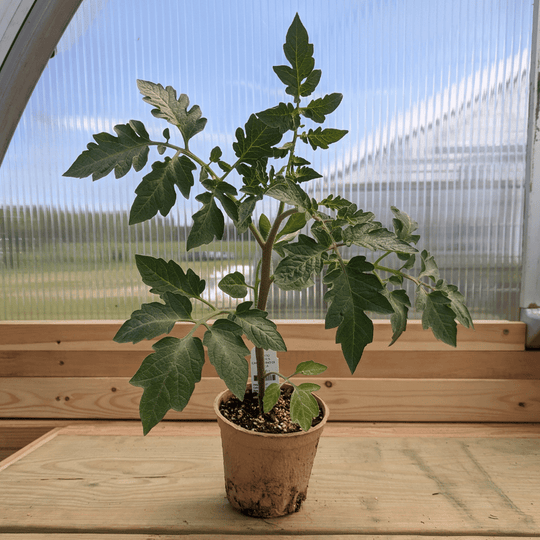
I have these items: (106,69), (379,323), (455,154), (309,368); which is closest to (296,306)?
(379,323)

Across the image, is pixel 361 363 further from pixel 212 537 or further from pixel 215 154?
pixel 215 154

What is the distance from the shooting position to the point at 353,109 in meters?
0.93

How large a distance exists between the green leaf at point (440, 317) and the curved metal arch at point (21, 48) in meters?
0.76

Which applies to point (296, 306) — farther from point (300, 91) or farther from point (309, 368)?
point (300, 91)

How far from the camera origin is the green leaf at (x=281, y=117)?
47 cm

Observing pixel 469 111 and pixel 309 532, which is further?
pixel 469 111

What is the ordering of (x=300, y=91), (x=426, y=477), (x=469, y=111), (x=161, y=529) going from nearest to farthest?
(x=300, y=91)
(x=161, y=529)
(x=426, y=477)
(x=469, y=111)

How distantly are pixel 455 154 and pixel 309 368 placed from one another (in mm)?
671

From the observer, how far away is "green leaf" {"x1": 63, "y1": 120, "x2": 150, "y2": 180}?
1.51ft

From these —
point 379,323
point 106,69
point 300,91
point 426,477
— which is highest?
point 106,69

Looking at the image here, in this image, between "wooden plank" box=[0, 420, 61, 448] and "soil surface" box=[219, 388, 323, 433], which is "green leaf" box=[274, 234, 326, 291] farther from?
"wooden plank" box=[0, 420, 61, 448]

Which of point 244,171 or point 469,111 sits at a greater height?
point 469,111

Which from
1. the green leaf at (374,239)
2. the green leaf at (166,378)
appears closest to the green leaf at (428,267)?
the green leaf at (374,239)

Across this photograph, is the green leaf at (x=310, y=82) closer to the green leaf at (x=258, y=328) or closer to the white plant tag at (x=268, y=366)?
the green leaf at (x=258, y=328)
